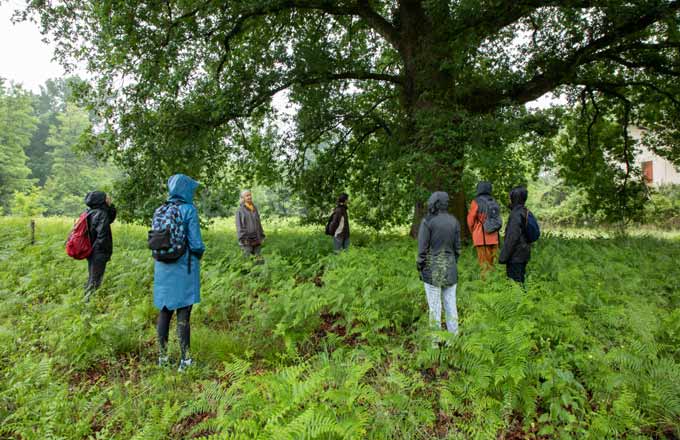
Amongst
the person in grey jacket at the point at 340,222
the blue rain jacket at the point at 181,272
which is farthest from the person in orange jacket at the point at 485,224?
the blue rain jacket at the point at 181,272

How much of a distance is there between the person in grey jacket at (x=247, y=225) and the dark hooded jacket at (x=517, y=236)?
5545mm

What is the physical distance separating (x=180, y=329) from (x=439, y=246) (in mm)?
3338

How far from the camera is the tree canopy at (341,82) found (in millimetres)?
8875

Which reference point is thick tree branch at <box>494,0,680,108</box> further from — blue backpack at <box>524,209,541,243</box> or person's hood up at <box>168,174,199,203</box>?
person's hood up at <box>168,174,199,203</box>

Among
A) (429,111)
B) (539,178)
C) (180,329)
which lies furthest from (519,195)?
(539,178)

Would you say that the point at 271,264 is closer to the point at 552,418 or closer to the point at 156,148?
the point at 156,148

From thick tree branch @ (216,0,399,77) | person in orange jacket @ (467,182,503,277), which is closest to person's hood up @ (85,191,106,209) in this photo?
thick tree branch @ (216,0,399,77)

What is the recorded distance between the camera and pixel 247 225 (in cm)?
891

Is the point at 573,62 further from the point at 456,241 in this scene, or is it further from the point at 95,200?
the point at 95,200

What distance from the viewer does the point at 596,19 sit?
31.3 ft

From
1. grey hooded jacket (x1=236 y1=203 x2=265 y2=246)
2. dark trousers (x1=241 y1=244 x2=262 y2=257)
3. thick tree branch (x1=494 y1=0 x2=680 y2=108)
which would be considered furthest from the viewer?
dark trousers (x1=241 y1=244 x2=262 y2=257)

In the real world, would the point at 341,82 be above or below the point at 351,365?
above

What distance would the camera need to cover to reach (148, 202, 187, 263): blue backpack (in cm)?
438

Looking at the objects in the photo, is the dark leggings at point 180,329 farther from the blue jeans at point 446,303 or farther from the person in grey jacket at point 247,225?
the person in grey jacket at point 247,225
